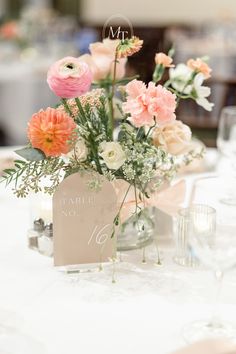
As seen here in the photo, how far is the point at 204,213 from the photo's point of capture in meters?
1.19

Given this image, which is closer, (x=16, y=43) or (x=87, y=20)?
(x=16, y=43)

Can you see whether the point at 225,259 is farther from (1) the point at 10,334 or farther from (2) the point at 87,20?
(2) the point at 87,20

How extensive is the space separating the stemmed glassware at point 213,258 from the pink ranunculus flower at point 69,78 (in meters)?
0.35

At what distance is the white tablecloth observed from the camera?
1005 mm

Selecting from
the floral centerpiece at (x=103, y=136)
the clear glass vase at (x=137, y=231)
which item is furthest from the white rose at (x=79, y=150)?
the clear glass vase at (x=137, y=231)

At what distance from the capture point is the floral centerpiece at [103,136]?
1.15 metres

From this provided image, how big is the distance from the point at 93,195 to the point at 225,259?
35 cm

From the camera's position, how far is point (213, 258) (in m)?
1.01

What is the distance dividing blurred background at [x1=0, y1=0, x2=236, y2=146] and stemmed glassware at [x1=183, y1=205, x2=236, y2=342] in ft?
7.53

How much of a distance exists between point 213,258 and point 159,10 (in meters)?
7.59

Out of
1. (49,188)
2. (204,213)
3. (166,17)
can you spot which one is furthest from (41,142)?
(166,17)

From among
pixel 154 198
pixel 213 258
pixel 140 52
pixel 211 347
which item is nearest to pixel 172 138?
pixel 154 198

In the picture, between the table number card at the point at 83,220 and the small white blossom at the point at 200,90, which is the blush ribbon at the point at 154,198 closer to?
the table number card at the point at 83,220

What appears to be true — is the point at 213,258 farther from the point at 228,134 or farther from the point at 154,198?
the point at 228,134
